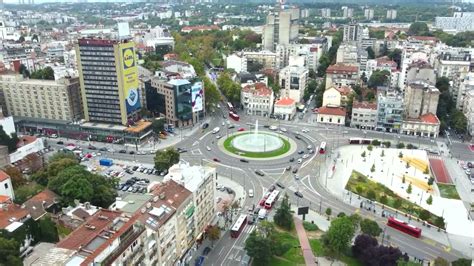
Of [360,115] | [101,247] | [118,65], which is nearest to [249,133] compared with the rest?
[360,115]

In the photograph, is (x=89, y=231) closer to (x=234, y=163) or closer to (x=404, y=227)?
(x=404, y=227)

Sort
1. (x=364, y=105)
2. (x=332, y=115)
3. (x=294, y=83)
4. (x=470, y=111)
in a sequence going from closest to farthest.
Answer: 1. (x=470, y=111)
2. (x=364, y=105)
3. (x=332, y=115)
4. (x=294, y=83)

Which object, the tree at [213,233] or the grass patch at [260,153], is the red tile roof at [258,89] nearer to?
the grass patch at [260,153]

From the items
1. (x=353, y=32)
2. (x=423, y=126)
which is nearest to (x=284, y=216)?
(x=423, y=126)

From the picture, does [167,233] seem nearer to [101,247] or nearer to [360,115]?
[101,247]

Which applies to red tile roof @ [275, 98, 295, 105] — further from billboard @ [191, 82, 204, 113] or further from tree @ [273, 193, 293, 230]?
tree @ [273, 193, 293, 230]

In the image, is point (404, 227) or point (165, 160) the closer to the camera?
point (404, 227)
